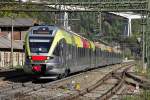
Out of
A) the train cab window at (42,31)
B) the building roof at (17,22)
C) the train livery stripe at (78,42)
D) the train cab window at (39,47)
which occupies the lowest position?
the building roof at (17,22)

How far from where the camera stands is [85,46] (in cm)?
3756

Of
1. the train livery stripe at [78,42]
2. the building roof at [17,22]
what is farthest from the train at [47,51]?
the building roof at [17,22]

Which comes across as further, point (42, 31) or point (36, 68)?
point (42, 31)

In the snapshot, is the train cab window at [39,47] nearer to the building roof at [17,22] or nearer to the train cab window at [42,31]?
the train cab window at [42,31]

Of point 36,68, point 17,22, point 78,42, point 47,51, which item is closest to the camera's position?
point 36,68

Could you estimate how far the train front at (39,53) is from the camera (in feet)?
80.9

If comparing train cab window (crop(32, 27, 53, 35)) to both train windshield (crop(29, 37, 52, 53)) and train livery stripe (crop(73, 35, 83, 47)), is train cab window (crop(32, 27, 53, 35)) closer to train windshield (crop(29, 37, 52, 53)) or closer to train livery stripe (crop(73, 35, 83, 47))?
train windshield (crop(29, 37, 52, 53))

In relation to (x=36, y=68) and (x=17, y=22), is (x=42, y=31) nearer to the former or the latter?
(x=36, y=68)

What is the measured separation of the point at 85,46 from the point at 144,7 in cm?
574

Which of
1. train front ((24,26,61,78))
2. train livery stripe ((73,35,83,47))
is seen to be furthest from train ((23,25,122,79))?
train livery stripe ((73,35,83,47))

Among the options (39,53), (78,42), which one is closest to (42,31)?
(39,53)

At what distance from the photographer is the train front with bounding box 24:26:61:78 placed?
971 inches

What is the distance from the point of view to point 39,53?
24.8 metres

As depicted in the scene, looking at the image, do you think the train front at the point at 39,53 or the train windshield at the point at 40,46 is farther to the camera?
the train windshield at the point at 40,46
